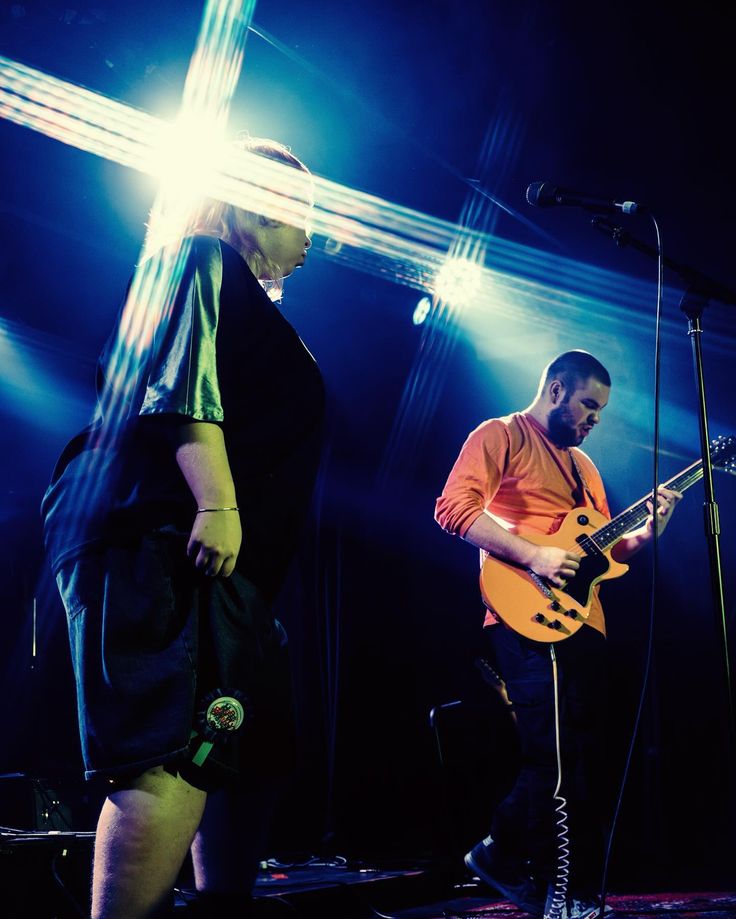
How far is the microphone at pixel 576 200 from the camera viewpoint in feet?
7.26

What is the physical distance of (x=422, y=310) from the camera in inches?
219

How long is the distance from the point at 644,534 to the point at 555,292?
8.11ft

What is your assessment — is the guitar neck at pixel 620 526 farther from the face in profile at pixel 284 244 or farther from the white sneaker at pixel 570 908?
the face in profile at pixel 284 244

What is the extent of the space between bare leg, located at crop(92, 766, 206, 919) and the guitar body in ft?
6.55

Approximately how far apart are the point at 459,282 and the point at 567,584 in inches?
115

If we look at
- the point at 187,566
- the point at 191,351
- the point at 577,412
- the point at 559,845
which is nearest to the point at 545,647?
the point at 559,845

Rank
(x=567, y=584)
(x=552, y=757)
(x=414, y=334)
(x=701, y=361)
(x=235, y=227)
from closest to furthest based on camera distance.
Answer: (x=235, y=227)
(x=701, y=361)
(x=552, y=757)
(x=567, y=584)
(x=414, y=334)

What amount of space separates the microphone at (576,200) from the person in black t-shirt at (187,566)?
1.26m

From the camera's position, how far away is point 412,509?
544 cm

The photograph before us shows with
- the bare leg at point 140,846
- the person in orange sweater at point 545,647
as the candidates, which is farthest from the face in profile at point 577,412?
the bare leg at point 140,846

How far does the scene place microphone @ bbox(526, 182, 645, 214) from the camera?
7.26 feet

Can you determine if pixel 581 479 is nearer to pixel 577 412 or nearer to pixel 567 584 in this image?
pixel 577 412

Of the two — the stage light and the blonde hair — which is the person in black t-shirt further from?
the stage light

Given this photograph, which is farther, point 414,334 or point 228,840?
point 414,334
